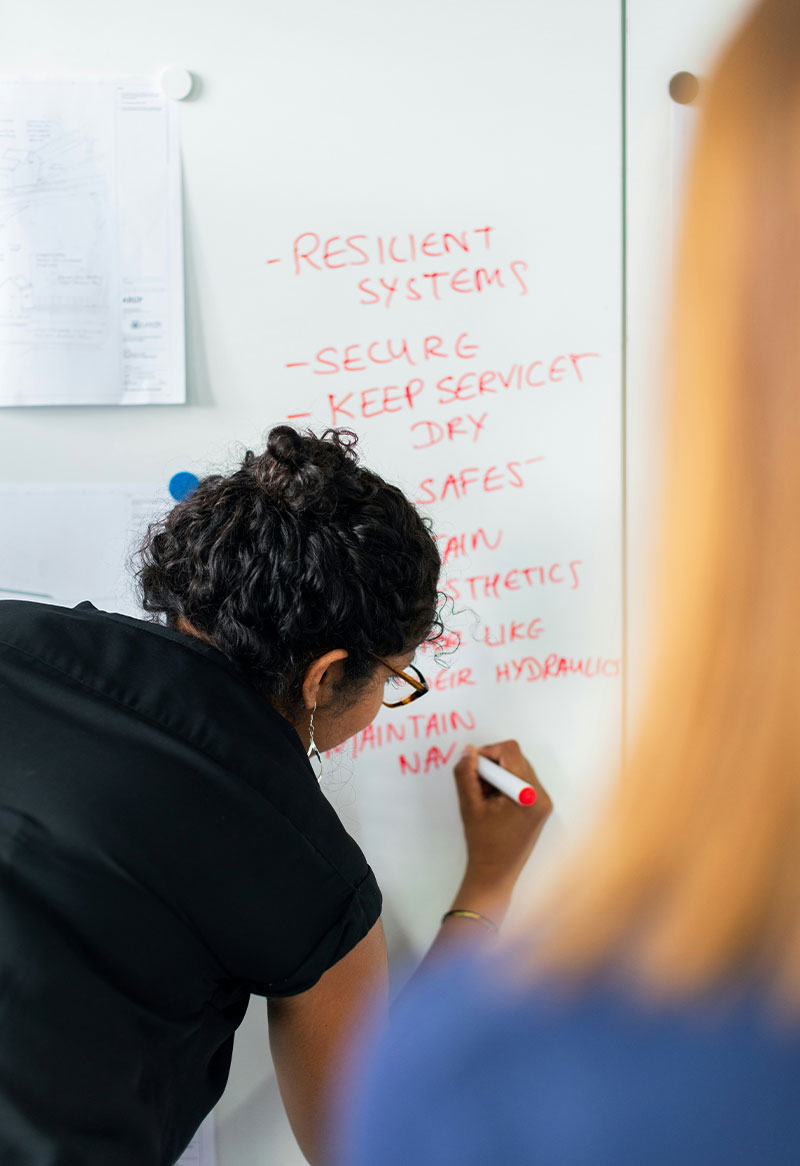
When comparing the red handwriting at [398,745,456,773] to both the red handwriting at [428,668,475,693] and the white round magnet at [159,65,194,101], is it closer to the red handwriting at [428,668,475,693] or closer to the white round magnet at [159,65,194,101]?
the red handwriting at [428,668,475,693]

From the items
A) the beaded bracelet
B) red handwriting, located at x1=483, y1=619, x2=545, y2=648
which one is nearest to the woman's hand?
the beaded bracelet

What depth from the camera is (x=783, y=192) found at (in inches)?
9.0

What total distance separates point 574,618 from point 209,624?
0.43m

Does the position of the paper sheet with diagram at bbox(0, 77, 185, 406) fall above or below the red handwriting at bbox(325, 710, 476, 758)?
above

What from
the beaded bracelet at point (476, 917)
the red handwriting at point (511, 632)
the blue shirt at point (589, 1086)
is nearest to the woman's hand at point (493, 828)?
the beaded bracelet at point (476, 917)

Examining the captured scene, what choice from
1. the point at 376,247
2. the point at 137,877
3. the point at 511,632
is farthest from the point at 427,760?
the point at 376,247

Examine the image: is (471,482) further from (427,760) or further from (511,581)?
(427,760)

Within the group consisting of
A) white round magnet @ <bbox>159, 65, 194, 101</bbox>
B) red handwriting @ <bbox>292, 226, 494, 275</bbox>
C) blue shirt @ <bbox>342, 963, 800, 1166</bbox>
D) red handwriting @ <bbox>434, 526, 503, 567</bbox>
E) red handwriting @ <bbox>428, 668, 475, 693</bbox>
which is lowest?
red handwriting @ <bbox>428, 668, 475, 693</bbox>

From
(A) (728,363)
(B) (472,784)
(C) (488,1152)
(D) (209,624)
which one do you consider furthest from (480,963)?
(B) (472,784)

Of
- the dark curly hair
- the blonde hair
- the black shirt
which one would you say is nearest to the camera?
the blonde hair

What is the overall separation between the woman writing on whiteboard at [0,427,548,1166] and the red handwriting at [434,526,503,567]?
0.17 meters

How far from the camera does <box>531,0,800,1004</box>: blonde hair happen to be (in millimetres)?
229

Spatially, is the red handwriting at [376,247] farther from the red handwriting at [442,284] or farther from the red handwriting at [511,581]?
the red handwriting at [511,581]

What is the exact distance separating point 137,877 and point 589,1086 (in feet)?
1.31
